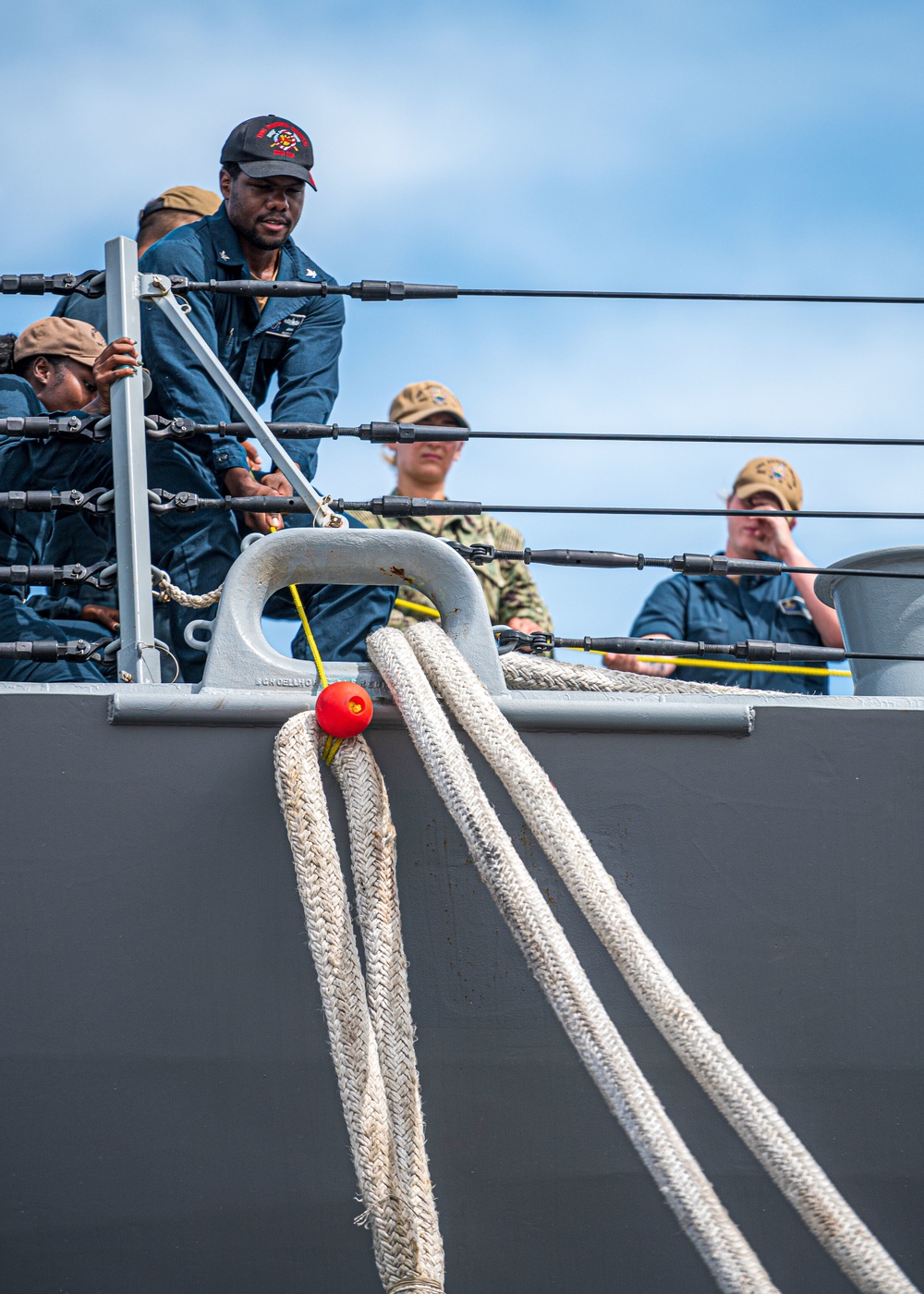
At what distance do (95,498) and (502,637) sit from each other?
0.75 m

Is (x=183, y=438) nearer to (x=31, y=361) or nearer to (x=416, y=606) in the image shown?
(x=416, y=606)

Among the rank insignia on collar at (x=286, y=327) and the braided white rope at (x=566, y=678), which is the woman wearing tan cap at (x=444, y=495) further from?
the braided white rope at (x=566, y=678)

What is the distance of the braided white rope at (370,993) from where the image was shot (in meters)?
1.62

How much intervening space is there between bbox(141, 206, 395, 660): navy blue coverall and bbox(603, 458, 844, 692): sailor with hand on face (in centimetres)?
89

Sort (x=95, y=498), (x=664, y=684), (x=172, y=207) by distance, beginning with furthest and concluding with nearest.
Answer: (x=172, y=207) < (x=95, y=498) < (x=664, y=684)

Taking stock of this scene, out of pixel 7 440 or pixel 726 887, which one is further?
pixel 7 440

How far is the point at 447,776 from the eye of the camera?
5.70ft

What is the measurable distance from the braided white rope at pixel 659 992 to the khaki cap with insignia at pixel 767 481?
2.75 meters

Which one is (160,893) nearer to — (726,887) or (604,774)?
(604,774)

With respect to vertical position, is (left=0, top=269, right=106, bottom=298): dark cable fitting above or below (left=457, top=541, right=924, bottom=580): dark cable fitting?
above

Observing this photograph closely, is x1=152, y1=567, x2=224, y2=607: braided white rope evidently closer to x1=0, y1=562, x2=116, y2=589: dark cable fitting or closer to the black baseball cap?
x1=0, y1=562, x2=116, y2=589: dark cable fitting

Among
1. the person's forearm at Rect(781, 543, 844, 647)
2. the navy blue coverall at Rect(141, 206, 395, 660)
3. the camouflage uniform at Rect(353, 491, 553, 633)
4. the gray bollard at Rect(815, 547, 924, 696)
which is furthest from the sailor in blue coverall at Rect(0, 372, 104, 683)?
the person's forearm at Rect(781, 543, 844, 647)

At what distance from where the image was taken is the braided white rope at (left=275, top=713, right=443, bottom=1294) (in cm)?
162

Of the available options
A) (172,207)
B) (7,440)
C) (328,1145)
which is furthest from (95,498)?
(172,207)
